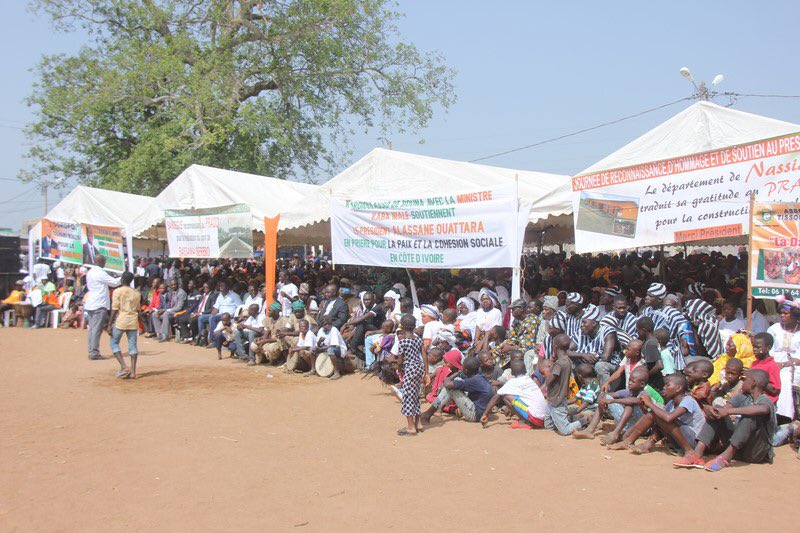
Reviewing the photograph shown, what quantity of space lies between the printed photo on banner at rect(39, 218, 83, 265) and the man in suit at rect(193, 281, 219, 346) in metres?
3.63

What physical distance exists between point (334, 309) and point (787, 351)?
20.8 ft

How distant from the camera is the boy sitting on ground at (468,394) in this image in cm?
724

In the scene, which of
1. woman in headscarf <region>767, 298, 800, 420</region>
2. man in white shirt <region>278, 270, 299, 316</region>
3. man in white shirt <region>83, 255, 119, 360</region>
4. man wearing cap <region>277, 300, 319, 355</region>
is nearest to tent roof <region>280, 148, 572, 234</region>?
man in white shirt <region>278, 270, 299, 316</region>

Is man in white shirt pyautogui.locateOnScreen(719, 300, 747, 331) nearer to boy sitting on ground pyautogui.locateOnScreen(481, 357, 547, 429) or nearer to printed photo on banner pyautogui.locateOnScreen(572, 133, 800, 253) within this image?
printed photo on banner pyautogui.locateOnScreen(572, 133, 800, 253)

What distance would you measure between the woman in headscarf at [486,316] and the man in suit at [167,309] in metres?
7.35

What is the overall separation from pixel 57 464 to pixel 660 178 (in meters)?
6.88

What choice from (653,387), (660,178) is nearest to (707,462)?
(653,387)

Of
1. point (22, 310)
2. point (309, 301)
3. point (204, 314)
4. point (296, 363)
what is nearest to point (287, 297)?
point (309, 301)

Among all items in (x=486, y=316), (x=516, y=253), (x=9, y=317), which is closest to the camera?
(x=516, y=253)

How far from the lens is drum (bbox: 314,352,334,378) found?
9.91m

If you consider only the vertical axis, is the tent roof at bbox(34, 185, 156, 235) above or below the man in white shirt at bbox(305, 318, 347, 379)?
above

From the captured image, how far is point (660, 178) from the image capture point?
7582 millimetres

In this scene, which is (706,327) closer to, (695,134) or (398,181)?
(695,134)

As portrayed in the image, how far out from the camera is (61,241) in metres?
15.2
